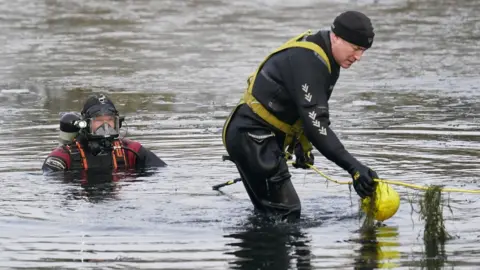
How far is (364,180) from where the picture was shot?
8.04 m

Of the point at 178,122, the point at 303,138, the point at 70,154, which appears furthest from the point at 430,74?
the point at 303,138

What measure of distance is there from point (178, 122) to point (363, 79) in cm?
466

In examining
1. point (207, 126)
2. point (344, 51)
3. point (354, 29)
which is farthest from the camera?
point (207, 126)

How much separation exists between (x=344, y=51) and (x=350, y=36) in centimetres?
14

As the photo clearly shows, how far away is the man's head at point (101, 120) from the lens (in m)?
11.1

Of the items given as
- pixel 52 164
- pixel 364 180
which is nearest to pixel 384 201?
pixel 364 180

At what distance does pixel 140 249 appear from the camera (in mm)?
8055

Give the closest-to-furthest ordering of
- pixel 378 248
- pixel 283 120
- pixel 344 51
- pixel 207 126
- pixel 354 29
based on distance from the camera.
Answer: pixel 378 248 → pixel 354 29 → pixel 344 51 → pixel 283 120 → pixel 207 126

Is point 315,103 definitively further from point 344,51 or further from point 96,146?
A: point 96,146

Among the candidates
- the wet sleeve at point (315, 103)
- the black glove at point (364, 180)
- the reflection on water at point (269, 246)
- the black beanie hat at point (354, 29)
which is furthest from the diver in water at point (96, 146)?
the black glove at point (364, 180)

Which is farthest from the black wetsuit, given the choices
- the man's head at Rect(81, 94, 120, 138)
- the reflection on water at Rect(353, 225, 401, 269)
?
the man's head at Rect(81, 94, 120, 138)

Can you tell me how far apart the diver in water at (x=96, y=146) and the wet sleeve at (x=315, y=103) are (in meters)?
3.29

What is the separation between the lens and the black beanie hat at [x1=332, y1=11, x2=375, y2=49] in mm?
8148

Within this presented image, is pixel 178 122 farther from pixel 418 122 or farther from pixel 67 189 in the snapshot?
pixel 67 189
